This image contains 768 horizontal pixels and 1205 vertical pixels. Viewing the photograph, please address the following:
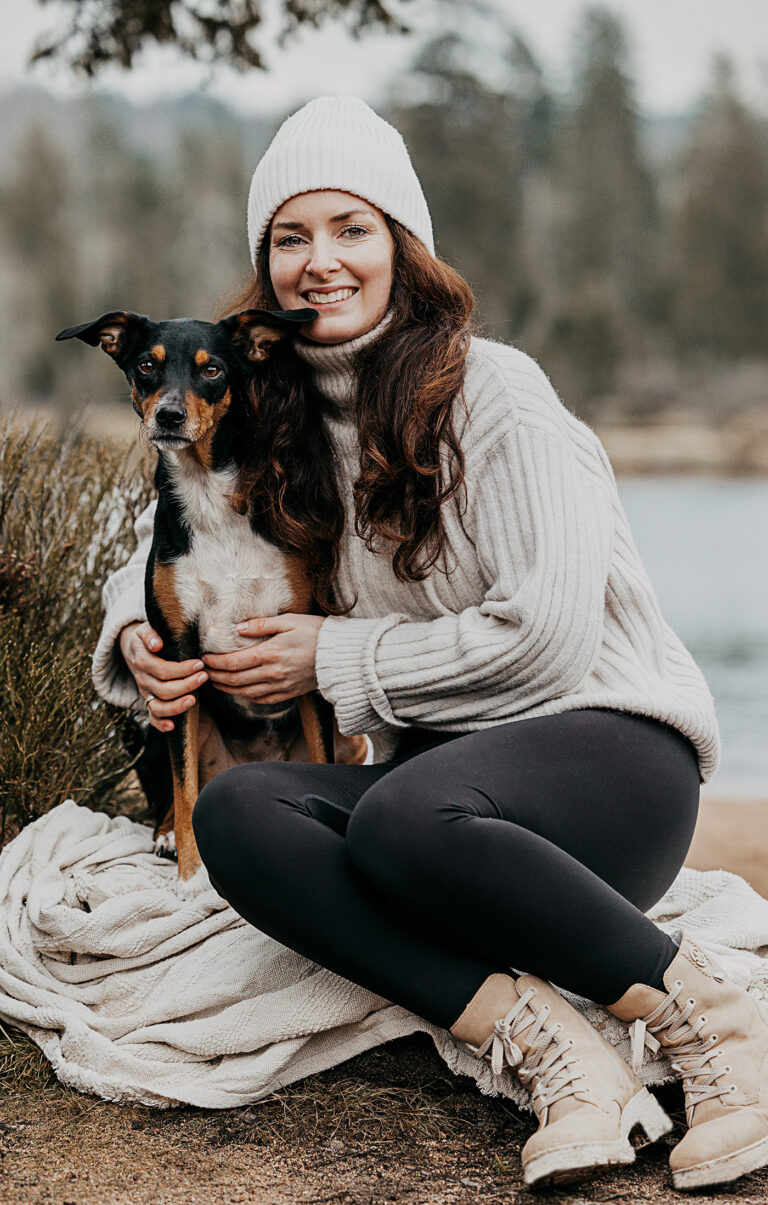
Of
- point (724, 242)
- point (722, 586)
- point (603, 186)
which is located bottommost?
point (722, 586)

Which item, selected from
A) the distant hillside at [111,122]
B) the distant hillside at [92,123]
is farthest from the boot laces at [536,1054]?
the distant hillside at [92,123]

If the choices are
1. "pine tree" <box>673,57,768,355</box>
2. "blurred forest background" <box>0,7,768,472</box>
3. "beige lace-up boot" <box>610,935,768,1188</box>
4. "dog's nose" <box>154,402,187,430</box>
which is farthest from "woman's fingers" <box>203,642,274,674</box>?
"pine tree" <box>673,57,768,355</box>

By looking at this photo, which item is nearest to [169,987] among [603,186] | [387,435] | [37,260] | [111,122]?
[387,435]

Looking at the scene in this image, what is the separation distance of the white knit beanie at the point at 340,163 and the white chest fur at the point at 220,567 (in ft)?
1.88

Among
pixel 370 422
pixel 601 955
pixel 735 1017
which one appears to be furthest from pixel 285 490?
pixel 735 1017

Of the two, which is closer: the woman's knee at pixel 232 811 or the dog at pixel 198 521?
the woman's knee at pixel 232 811

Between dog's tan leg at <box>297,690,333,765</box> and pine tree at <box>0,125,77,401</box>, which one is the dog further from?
pine tree at <box>0,125,77,401</box>

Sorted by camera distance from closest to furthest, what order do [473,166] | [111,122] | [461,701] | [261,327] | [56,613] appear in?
1. [461,701]
2. [261,327]
3. [56,613]
4. [473,166]
5. [111,122]

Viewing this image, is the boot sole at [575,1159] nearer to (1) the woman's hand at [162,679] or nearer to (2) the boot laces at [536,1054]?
(2) the boot laces at [536,1054]

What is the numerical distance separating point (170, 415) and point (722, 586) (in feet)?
36.0

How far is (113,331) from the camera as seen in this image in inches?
110

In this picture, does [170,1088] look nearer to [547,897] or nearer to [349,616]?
[547,897]

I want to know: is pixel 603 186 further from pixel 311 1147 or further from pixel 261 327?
pixel 311 1147

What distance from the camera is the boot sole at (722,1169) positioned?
1.90 meters
